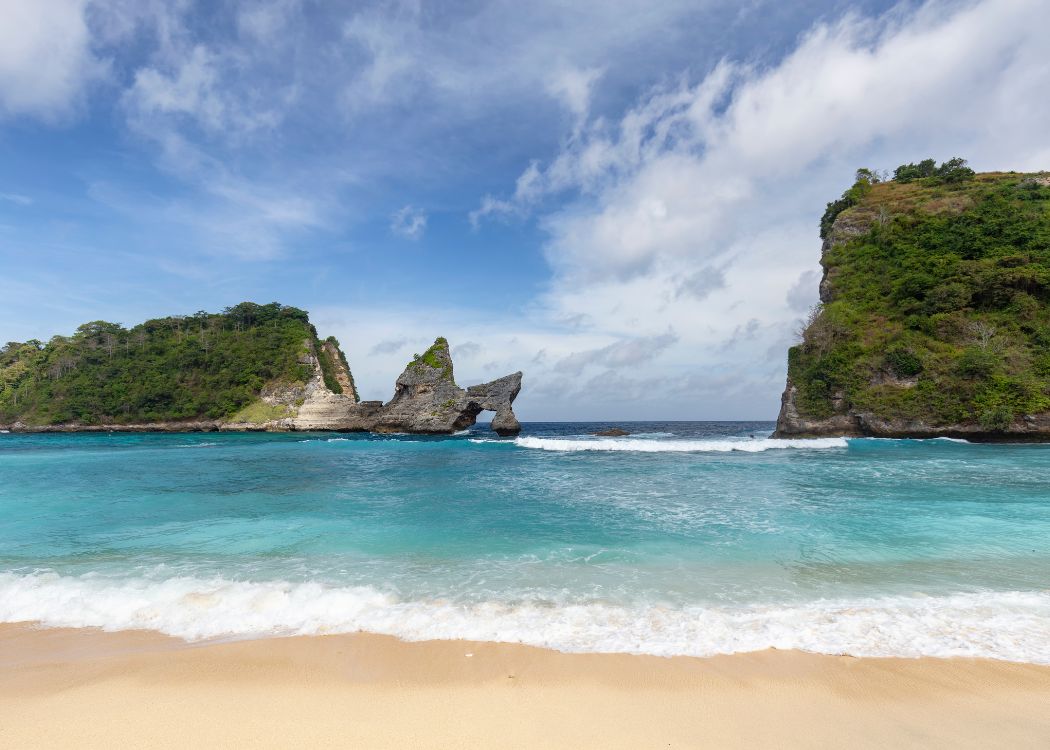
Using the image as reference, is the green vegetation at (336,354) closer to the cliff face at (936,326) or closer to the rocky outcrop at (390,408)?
the rocky outcrop at (390,408)

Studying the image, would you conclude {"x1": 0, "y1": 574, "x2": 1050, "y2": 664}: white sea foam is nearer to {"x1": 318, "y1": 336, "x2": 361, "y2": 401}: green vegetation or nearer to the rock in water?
the rock in water

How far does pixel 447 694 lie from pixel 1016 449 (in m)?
34.1

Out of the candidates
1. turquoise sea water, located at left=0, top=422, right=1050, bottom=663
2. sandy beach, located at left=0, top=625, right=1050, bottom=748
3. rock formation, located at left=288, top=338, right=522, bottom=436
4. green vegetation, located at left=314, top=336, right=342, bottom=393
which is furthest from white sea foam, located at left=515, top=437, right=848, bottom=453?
green vegetation, located at left=314, top=336, right=342, bottom=393

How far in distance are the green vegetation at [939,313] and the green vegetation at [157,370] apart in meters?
59.4

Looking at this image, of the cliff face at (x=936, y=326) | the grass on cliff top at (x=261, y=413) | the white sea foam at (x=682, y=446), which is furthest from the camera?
the grass on cliff top at (x=261, y=413)

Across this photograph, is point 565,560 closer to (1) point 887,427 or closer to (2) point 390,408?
(1) point 887,427

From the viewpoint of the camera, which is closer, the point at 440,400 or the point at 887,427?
the point at 887,427

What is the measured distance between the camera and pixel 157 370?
63531 millimetres

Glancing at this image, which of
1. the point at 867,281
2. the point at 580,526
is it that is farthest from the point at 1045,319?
the point at 580,526

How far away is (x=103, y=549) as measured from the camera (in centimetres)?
767

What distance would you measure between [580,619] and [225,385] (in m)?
69.4

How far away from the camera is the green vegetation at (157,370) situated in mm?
59531

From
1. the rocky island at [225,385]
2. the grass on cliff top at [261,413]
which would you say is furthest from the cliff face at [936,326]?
the grass on cliff top at [261,413]

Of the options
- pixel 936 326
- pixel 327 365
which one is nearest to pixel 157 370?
pixel 327 365
